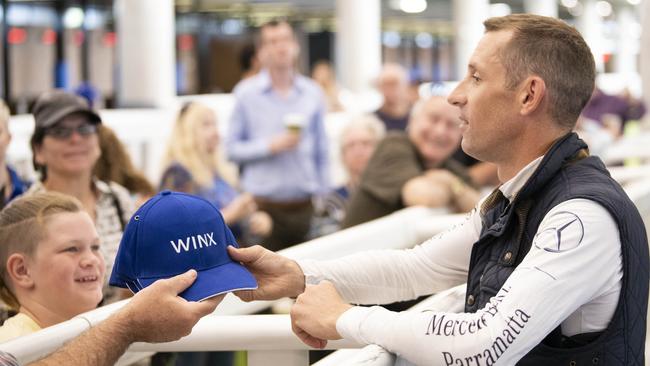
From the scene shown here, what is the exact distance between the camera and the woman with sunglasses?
12.5ft

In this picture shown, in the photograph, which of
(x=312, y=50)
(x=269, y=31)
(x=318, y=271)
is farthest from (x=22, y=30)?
(x=312, y=50)

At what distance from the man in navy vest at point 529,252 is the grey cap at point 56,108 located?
171 centimetres

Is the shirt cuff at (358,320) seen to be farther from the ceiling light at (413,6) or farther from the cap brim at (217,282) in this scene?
the ceiling light at (413,6)

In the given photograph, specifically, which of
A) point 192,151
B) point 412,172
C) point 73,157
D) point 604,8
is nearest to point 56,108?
point 73,157

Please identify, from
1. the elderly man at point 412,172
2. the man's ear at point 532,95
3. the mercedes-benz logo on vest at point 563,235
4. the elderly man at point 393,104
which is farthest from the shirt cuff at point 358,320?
the elderly man at point 393,104

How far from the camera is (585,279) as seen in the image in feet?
6.31

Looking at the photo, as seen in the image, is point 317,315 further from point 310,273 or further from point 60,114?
point 60,114

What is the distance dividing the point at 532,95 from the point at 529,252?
0.36 meters

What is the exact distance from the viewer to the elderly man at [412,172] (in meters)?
4.62

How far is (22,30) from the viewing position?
568 inches

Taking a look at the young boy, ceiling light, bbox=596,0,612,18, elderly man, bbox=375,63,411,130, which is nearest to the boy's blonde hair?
the young boy

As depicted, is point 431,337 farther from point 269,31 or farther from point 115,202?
point 269,31

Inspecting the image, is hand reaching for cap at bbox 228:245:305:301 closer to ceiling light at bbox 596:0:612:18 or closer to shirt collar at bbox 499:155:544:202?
shirt collar at bbox 499:155:544:202

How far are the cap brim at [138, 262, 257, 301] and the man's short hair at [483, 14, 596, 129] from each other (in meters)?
0.65
